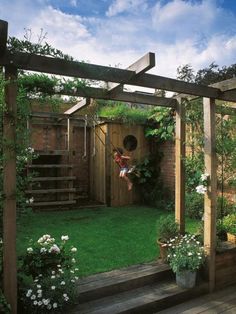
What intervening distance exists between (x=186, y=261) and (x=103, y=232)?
7.19 ft

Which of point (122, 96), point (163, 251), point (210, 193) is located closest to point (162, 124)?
point (122, 96)

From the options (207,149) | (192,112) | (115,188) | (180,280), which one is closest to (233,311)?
(180,280)

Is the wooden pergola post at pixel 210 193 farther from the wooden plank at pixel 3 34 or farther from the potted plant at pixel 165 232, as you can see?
the wooden plank at pixel 3 34

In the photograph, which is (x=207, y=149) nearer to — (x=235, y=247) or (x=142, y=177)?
(x=235, y=247)

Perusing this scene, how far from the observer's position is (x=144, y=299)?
122 inches

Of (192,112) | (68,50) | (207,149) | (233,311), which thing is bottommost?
(233,311)

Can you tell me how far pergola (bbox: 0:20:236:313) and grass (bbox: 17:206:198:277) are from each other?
0.64m

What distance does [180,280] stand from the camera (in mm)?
3381

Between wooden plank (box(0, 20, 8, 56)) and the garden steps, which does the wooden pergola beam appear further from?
the garden steps

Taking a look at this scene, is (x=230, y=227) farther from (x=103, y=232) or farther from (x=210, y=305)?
(x=103, y=232)

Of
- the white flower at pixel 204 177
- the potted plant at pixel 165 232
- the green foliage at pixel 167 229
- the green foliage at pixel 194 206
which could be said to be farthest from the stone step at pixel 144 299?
the green foliage at pixel 194 206

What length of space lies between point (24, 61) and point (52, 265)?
5.85ft

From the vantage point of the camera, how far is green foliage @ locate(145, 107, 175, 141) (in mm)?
6471

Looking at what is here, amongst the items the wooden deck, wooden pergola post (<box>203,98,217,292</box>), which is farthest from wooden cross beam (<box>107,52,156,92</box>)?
the wooden deck
